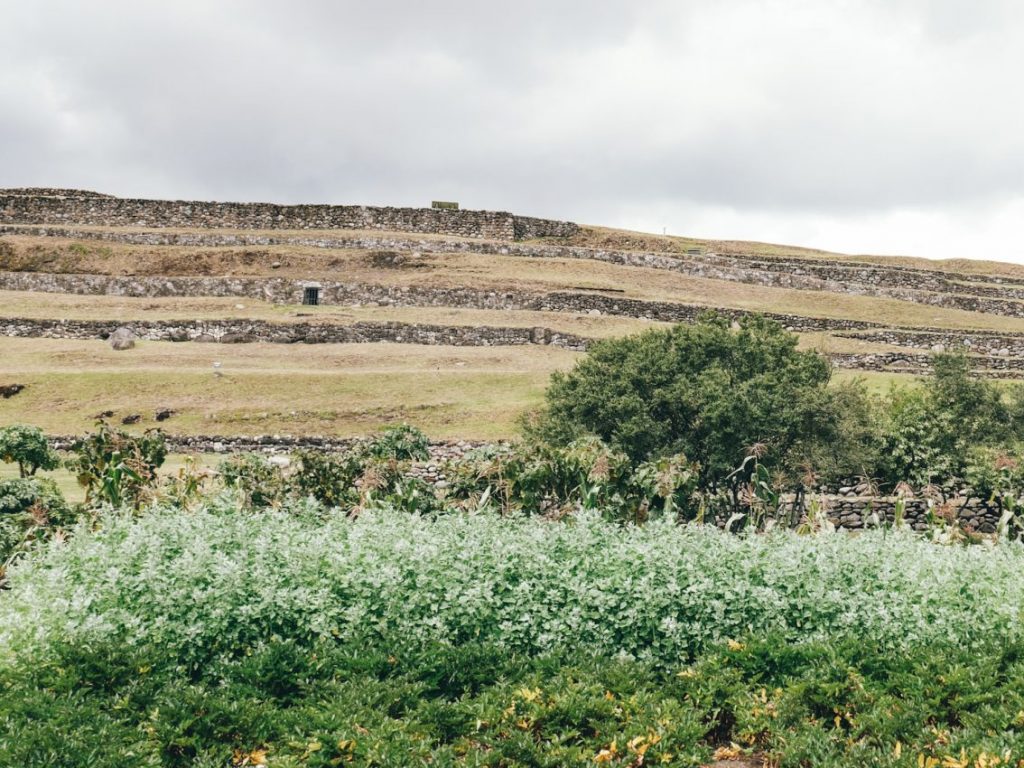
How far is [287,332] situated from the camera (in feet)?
131

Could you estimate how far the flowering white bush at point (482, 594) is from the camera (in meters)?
9.21

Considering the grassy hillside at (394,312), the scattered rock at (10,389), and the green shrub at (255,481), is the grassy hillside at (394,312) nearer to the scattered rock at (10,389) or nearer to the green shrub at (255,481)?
the scattered rock at (10,389)

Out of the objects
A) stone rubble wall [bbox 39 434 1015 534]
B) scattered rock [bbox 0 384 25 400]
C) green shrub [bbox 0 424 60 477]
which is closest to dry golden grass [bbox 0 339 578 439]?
scattered rock [bbox 0 384 25 400]

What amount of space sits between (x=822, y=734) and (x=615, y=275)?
45.9 meters

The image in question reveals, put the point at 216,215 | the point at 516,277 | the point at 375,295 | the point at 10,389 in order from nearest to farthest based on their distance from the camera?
the point at 10,389 → the point at 375,295 → the point at 516,277 → the point at 216,215

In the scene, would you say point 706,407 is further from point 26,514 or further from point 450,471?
point 26,514

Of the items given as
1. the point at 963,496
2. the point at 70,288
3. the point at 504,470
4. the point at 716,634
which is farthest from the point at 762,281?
the point at 716,634

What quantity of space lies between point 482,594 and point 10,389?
88.1ft

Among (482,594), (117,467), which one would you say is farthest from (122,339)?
(482,594)

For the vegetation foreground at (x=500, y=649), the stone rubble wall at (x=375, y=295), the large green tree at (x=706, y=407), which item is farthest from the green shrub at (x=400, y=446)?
the stone rubble wall at (x=375, y=295)

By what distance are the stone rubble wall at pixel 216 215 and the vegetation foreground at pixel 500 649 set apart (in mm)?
50489

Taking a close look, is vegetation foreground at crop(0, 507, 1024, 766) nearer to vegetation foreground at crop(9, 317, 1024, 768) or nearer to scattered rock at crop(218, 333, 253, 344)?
vegetation foreground at crop(9, 317, 1024, 768)

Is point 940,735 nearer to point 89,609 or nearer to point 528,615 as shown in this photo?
point 528,615

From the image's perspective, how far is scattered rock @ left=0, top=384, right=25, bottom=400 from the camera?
30.8 meters
